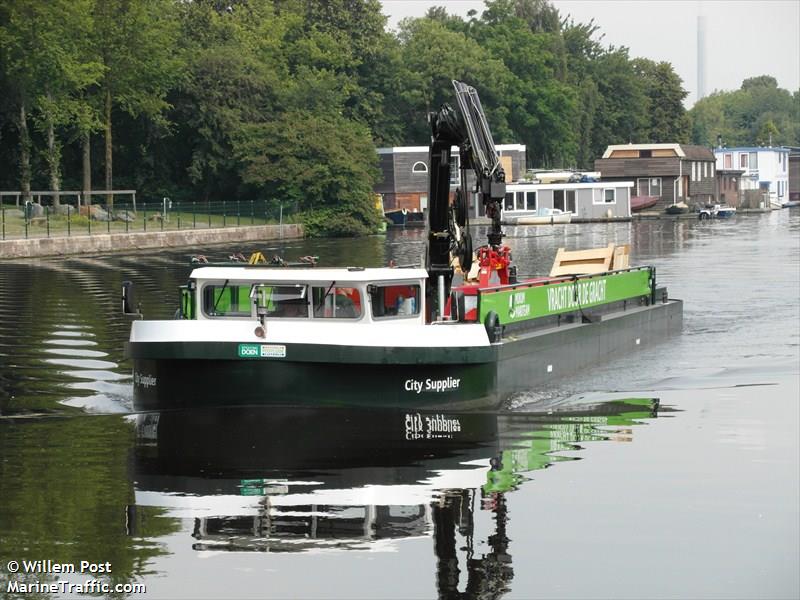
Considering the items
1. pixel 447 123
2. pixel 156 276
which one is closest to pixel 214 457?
pixel 447 123

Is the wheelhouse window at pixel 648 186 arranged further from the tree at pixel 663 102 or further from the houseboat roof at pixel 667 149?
the tree at pixel 663 102

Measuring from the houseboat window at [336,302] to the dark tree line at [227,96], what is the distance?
60849 mm

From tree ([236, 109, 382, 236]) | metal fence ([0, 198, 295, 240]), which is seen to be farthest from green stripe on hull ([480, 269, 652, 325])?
tree ([236, 109, 382, 236])

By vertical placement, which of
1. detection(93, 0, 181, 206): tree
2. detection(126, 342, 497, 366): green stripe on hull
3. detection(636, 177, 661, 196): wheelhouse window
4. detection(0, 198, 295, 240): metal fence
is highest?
detection(93, 0, 181, 206): tree

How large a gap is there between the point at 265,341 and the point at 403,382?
224 centimetres

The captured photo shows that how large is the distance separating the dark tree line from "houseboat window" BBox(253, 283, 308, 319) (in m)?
60.5

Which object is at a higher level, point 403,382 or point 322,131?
point 322,131

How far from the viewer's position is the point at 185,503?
16.8m

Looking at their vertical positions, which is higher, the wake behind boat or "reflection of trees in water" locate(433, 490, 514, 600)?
the wake behind boat

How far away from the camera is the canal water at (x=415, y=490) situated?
13.8m

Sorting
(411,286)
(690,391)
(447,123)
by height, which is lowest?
(690,391)

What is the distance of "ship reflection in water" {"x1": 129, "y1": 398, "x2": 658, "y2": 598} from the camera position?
15172 millimetres

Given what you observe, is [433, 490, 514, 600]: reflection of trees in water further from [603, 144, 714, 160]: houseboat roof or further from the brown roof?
the brown roof

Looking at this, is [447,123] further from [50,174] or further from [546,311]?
[50,174]
